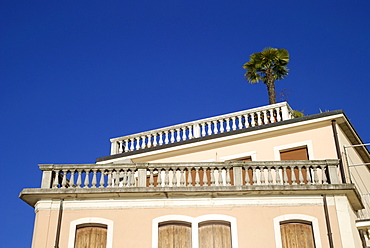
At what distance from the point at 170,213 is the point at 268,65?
1848 centimetres

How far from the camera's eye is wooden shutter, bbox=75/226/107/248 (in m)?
17.7

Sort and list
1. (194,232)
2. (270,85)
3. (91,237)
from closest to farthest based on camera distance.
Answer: (194,232) → (91,237) → (270,85)

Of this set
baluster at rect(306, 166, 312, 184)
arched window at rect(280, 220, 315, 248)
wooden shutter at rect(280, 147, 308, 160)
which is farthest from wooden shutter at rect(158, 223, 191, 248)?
wooden shutter at rect(280, 147, 308, 160)

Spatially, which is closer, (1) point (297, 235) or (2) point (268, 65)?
(1) point (297, 235)

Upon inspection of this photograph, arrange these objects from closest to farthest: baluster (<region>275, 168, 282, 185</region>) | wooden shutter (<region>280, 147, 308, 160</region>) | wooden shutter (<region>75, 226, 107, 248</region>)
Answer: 1. wooden shutter (<region>75, 226, 107, 248</region>)
2. baluster (<region>275, 168, 282, 185</region>)
3. wooden shutter (<region>280, 147, 308, 160</region>)

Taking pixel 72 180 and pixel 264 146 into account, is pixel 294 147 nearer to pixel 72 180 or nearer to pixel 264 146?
pixel 264 146

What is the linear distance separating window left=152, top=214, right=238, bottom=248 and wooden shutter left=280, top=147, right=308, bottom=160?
16.2 feet

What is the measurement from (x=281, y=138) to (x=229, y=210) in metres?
5.23

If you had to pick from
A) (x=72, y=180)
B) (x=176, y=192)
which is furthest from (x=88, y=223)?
(x=176, y=192)

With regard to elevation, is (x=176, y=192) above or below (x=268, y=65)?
below

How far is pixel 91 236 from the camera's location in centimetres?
1791

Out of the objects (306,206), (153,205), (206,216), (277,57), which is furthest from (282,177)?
(277,57)

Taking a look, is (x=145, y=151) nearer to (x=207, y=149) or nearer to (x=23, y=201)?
(x=207, y=149)

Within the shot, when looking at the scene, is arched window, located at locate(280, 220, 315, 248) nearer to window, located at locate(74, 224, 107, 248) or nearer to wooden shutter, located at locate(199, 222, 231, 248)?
wooden shutter, located at locate(199, 222, 231, 248)
